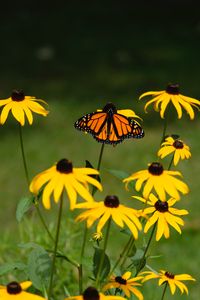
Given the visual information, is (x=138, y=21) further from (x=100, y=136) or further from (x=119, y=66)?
(x=100, y=136)

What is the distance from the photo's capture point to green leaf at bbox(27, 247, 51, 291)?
2.07 meters

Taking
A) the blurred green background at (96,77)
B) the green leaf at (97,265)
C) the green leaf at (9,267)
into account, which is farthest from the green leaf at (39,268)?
the blurred green background at (96,77)

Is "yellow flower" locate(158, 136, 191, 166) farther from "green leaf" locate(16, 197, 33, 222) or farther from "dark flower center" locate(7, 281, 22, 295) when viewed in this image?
"dark flower center" locate(7, 281, 22, 295)

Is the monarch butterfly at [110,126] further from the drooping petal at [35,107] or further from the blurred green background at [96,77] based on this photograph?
the blurred green background at [96,77]

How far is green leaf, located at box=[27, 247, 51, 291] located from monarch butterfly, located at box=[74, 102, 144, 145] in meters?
0.39

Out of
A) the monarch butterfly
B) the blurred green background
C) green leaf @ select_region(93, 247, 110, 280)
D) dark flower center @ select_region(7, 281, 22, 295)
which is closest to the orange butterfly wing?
the monarch butterfly

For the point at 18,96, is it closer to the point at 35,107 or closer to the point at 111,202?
the point at 35,107

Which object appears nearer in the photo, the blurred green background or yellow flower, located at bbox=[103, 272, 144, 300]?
yellow flower, located at bbox=[103, 272, 144, 300]

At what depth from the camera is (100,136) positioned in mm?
2182

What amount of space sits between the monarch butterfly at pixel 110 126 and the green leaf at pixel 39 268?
0.39 metres

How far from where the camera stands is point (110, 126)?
2.17 metres

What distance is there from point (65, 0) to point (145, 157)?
642cm

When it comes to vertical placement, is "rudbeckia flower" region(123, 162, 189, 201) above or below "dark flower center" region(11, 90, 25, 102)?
below

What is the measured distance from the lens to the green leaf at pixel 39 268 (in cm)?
207
